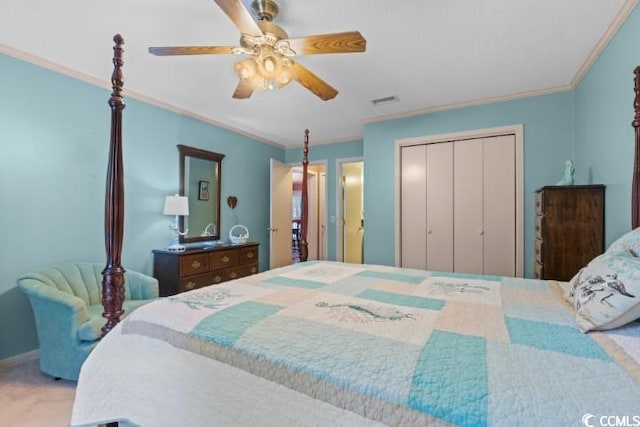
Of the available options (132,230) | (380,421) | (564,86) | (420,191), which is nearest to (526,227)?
(420,191)

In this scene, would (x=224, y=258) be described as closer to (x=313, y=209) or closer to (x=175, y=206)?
(x=175, y=206)

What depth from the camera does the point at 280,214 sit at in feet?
16.1

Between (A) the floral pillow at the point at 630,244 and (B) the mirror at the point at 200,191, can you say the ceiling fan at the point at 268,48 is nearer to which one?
(A) the floral pillow at the point at 630,244

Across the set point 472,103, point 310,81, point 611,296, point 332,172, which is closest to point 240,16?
point 310,81

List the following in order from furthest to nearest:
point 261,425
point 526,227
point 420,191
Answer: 1. point 420,191
2. point 526,227
3. point 261,425

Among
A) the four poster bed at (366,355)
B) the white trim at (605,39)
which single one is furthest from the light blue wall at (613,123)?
the four poster bed at (366,355)

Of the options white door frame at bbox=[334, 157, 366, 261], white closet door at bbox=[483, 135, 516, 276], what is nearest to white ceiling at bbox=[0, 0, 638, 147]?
white closet door at bbox=[483, 135, 516, 276]

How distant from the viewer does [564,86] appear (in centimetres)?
295

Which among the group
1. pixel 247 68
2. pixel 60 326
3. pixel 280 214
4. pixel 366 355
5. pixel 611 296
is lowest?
pixel 60 326

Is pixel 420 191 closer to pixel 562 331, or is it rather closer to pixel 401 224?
pixel 401 224

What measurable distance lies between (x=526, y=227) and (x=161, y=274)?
13.1 ft

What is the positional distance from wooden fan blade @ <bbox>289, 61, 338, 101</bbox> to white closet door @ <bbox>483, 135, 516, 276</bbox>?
2.18 metres

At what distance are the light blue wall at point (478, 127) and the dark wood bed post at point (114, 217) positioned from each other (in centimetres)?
298

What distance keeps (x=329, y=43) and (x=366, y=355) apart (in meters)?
1.61
